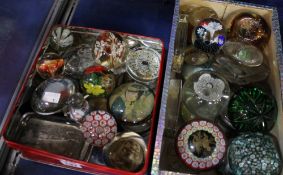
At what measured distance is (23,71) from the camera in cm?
145

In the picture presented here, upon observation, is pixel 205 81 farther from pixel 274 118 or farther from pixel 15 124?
pixel 15 124

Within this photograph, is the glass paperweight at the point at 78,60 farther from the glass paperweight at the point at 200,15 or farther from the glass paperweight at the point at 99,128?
the glass paperweight at the point at 200,15

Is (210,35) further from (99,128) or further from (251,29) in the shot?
(99,128)

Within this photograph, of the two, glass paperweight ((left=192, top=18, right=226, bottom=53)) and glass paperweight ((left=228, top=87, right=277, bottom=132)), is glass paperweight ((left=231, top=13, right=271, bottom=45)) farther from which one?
glass paperweight ((left=228, top=87, right=277, bottom=132))

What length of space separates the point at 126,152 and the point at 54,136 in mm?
305

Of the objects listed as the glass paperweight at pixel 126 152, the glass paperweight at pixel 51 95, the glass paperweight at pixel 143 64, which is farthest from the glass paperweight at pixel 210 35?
the glass paperweight at pixel 51 95

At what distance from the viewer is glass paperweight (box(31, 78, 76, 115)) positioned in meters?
1.25

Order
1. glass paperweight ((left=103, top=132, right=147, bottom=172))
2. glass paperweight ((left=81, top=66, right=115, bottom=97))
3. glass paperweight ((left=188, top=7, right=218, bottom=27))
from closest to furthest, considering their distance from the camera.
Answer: glass paperweight ((left=103, top=132, right=147, bottom=172)), glass paperweight ((left=81, top=66, right=115, bottom=97)), glass paperweight ((left=188, top=7, right=218, bottom=27))

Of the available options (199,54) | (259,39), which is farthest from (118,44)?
(259,39)

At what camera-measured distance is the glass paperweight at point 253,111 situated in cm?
111

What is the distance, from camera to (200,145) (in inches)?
42.7

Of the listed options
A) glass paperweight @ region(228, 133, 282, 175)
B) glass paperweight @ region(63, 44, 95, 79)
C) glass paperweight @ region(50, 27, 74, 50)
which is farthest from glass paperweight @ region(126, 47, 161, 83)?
glass paperweight @ region(228, 133, 282, 175)

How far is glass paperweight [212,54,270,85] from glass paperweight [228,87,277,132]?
112 mm

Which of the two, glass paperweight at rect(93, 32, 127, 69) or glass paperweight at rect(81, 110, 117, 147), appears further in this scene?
glass paperweight at rect(93, 32, 127, 69)
